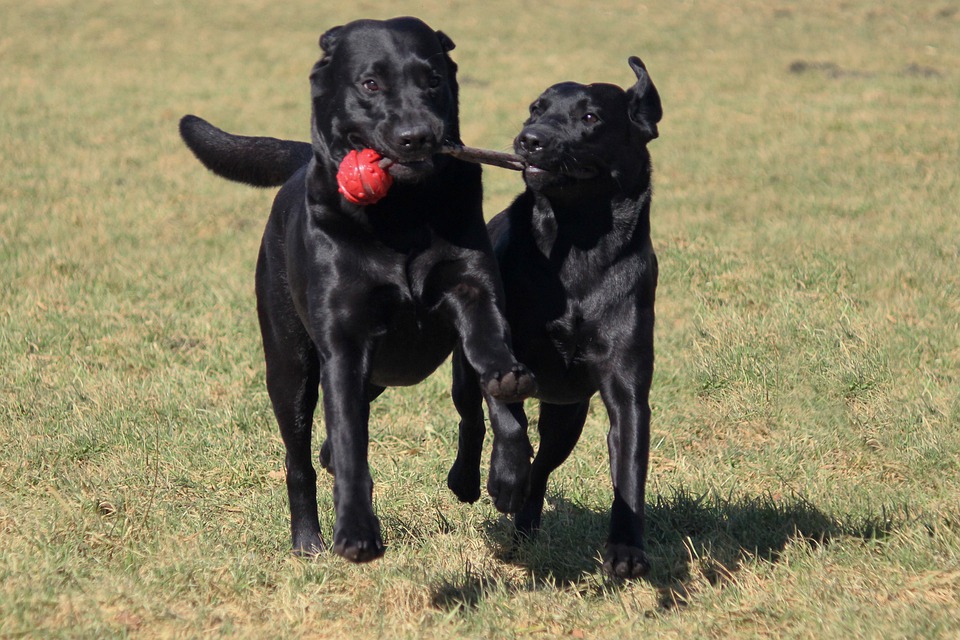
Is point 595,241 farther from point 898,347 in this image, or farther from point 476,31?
point 476,31

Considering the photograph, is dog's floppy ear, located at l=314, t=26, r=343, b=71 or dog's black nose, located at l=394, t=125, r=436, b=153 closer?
dog's black nose, located at l=394, t=125, r=436, b=153

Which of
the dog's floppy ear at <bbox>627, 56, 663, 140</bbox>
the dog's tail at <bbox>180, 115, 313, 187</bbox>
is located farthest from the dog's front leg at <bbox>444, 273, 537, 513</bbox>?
the dog's tail at <bbox>180, 115, 313, 187</bbox>

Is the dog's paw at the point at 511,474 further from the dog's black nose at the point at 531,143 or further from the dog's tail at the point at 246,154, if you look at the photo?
the dog's tail at the point at 246,154

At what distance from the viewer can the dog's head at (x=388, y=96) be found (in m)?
3.52

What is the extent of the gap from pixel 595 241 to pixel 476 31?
622 inches

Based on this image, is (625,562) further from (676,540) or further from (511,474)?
(676,540)

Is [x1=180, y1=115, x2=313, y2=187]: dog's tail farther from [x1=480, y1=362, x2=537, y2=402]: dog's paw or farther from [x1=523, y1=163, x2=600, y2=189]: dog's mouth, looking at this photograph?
[x1=480, y1=362, x2=537, y2=402]: dog's paw

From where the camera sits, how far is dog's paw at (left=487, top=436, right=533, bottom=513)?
3.64 metres

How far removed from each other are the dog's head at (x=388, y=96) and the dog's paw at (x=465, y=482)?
1.20m

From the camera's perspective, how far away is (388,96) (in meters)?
3.62

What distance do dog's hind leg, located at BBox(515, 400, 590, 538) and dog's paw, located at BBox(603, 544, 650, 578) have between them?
97 centimetres

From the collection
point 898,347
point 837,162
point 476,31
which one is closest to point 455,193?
point 898,347

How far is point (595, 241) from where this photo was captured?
4086 mm

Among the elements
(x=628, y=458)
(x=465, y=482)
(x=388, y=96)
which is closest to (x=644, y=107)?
(x=388, y=96)
